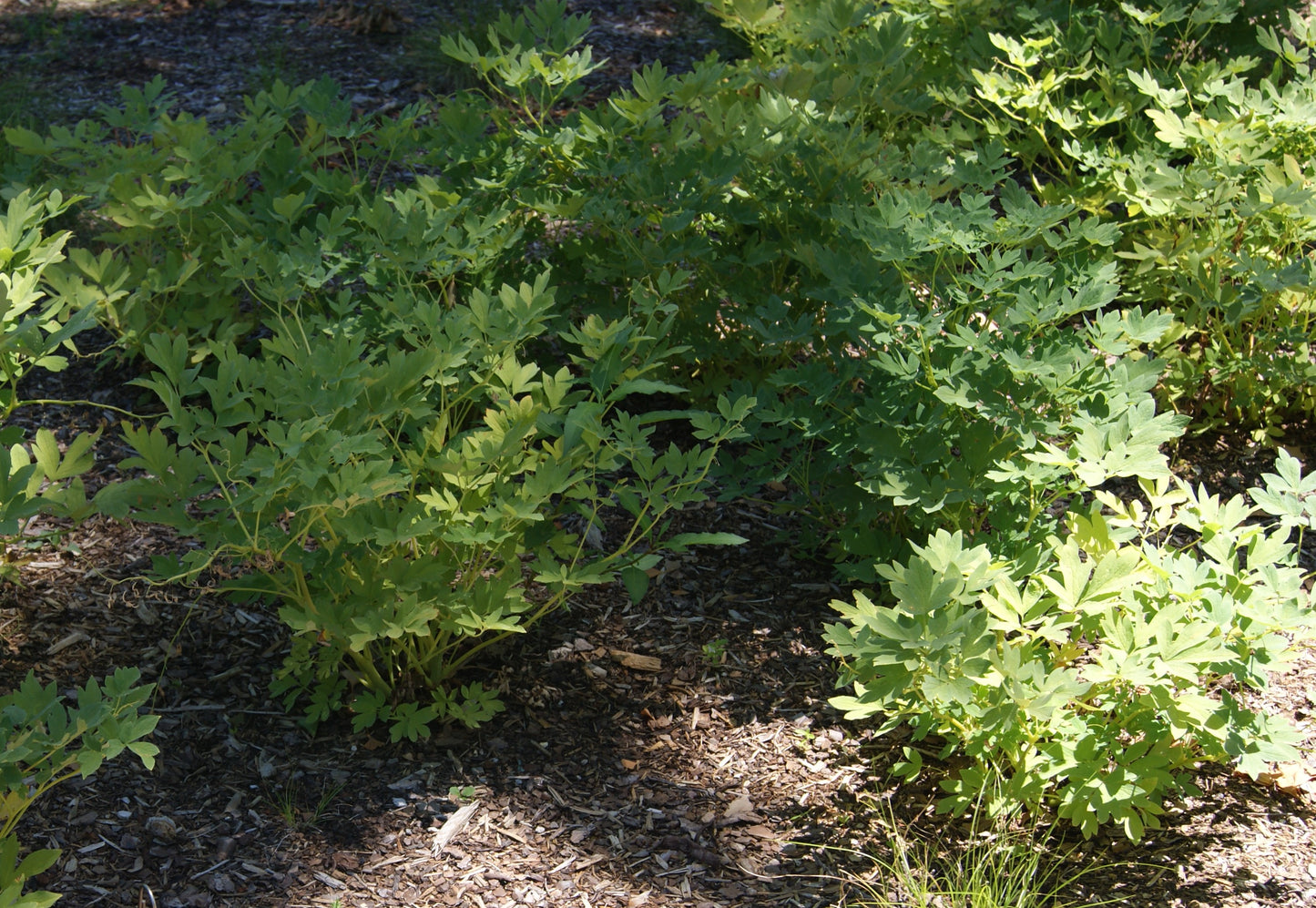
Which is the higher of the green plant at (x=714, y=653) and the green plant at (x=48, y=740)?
the green plant at (x=48, y=740)

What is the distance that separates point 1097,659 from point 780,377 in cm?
95

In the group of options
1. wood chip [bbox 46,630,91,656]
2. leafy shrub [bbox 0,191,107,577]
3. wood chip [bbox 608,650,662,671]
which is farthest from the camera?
wood chip [bbox 608,650,662,671]

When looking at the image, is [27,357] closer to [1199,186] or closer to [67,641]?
[67,641]

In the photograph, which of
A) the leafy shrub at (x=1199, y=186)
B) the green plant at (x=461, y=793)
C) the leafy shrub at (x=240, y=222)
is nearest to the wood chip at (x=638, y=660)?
the green plant at (x=461, y=793)

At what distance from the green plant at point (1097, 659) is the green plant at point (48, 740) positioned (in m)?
1.23

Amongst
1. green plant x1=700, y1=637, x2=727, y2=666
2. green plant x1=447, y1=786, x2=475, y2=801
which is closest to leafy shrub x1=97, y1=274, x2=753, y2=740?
green plant x1=447, y1=786, x2=475, y2=801

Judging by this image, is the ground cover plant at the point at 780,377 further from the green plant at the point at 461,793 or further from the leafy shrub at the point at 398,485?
the green plant at the point at 461,793

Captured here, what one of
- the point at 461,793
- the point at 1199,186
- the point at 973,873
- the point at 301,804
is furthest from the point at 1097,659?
the point at 1199,186

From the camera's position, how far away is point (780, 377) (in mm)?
2691

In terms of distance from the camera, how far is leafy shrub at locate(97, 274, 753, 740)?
2043 mm

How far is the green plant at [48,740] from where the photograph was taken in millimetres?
1697

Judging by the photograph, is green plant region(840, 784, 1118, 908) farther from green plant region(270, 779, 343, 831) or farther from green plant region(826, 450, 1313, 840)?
green plant region(270, 779, 343, 831)

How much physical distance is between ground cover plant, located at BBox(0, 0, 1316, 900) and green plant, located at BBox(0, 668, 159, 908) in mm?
284

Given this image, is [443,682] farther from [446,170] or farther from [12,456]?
[446,170]
